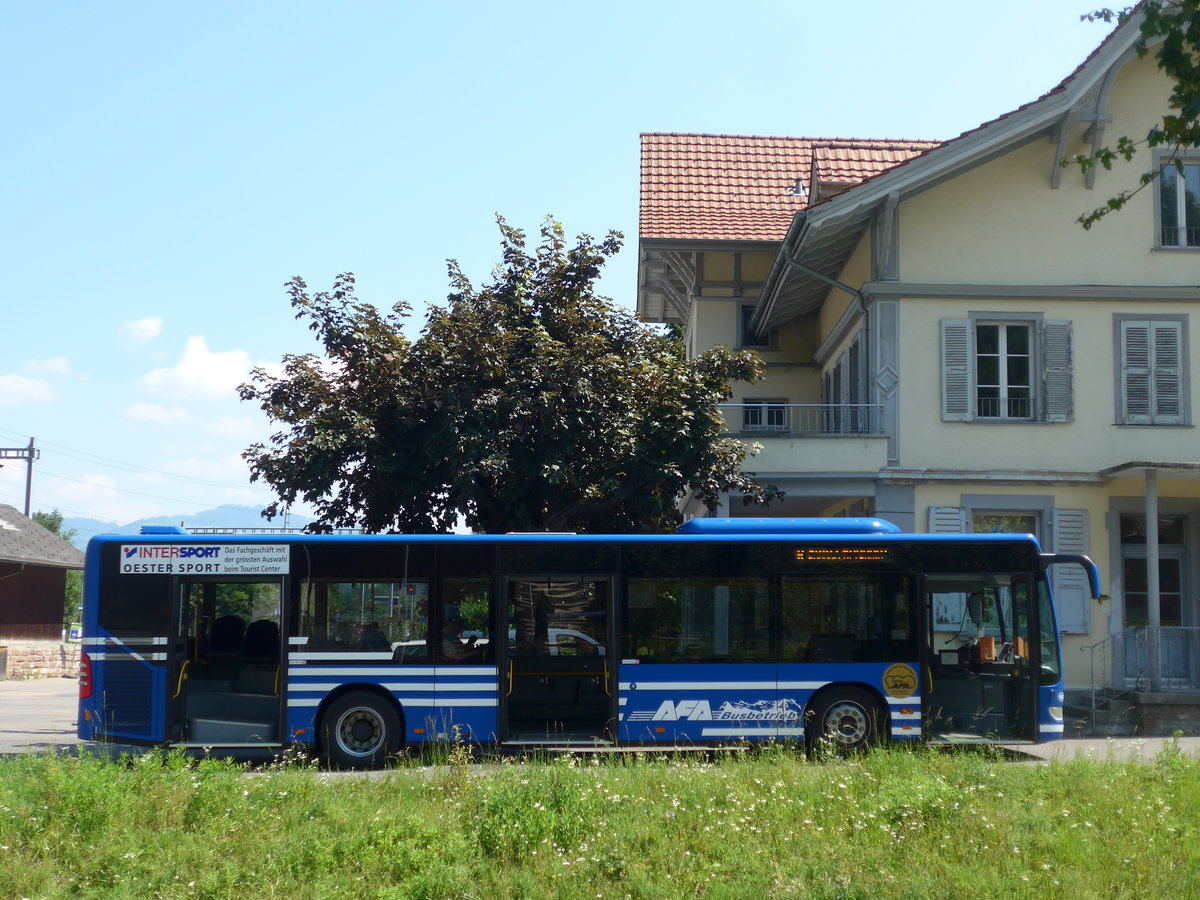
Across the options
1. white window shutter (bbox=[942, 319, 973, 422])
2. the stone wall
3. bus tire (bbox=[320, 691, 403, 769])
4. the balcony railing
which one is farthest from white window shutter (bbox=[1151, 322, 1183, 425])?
the stone wall

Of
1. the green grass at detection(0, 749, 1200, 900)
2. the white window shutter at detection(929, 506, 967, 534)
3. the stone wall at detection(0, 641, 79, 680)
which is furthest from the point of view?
the stone wall at detection(0, 641, 79, 680)

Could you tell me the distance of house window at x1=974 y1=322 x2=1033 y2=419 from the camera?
21.5 m

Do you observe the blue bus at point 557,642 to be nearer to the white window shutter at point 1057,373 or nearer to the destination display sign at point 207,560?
the destination display sign at point 207,560

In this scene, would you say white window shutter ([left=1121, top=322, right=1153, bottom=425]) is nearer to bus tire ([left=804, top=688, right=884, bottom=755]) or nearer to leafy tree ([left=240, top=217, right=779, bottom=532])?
leafy tree ([left=240, top=217, right=779, bottom=532])

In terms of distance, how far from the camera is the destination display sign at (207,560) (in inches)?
567

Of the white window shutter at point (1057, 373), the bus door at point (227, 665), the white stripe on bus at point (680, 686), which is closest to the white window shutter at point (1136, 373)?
the white window shutter at point (1057, 373)

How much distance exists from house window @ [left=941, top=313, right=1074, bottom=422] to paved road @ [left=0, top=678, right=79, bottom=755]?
14875mm

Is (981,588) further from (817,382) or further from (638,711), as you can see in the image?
(817,382)

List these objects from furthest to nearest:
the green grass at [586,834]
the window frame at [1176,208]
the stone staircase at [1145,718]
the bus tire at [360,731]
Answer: the window frame at [1176,208] → the stone staircase at [1145,718] → the bus tire at [360,731] → the green grass at [586,834]

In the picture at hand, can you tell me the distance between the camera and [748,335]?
93.9ft

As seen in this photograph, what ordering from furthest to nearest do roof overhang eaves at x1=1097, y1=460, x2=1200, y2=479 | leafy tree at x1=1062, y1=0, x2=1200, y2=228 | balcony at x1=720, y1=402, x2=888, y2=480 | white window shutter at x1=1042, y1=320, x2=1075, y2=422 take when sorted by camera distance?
white window shutter at x1=1042, y1=320, x2=1075, y2=422
balcony at x1=720, y1=402, x2=888, y2=480
roof overhang eaves at x1=1097, y1=460, x2=1200, y2=479
leafy tree at x1=1062, y1=0, x2=1200, y2=228

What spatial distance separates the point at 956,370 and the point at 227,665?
43.1 feet

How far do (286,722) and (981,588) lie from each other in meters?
8.29

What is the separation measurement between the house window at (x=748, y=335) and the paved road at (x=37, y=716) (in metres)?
15.9
